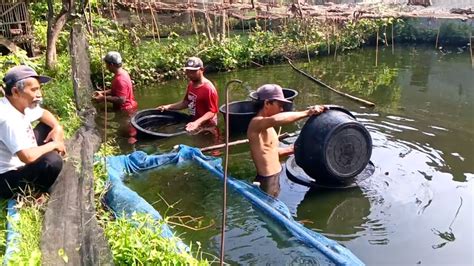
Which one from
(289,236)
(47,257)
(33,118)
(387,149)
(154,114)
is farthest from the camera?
(154,114)

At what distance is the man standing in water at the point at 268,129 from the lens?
18.1 ft

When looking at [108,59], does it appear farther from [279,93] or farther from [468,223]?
[468,223]

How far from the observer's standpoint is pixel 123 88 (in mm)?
8695

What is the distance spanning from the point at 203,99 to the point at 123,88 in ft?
6.07

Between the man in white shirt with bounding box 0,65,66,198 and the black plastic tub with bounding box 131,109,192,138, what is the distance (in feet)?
11.6

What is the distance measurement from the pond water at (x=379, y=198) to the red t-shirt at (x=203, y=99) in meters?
0.45

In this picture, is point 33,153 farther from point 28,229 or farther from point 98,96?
point 98,96

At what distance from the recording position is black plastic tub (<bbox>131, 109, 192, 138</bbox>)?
825cm

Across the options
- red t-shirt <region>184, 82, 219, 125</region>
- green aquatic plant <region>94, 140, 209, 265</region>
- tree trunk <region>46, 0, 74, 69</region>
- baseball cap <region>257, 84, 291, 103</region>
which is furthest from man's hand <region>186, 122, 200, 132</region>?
tree trunk <region>46, 0, 74, 69</region>

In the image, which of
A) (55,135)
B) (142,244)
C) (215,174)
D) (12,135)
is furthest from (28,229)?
(215,174)

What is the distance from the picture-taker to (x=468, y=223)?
5.40 m

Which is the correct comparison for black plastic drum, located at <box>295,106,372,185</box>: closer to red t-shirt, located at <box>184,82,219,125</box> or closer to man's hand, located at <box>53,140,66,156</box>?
red t-shirt, located at <box>184,82,219,125</box>

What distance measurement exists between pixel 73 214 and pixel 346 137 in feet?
10.1

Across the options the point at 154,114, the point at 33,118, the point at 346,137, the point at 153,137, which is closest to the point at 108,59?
the point at 154,114
